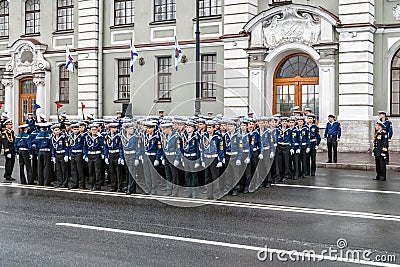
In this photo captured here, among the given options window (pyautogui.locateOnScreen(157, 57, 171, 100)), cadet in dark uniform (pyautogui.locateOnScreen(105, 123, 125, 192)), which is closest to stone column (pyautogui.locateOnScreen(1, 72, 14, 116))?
window (pyautogui.locateOnScreen(157, 57, 171, 100))

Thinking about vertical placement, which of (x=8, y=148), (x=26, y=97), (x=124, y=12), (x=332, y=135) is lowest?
(x=8, y=148)

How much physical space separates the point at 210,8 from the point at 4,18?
1316 centimetres

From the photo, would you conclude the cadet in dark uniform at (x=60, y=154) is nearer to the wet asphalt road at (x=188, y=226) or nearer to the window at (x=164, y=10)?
the wet asphalt road at (x=188, y=226)

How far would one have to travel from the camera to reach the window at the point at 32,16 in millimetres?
31188

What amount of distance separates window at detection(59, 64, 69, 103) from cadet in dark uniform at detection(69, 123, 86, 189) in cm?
1605

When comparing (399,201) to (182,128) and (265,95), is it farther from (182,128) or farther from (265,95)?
(265,95)

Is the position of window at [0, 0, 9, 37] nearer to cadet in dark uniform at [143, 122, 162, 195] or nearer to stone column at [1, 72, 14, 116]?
stone column at [1, 72, 14, 116]

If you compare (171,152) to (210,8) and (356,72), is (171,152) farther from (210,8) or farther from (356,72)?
(210,8)

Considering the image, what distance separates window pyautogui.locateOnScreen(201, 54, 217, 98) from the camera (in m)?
25.8

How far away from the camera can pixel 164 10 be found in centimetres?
2712

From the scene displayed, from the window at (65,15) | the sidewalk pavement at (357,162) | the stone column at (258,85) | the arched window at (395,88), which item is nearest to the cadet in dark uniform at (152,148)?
the sidewalk pavement at (357,162)

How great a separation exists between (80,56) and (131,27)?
319 cm

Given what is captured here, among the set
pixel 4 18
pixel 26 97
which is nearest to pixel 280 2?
pixel 26 97

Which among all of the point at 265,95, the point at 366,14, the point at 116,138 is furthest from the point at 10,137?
the point at 366,14
